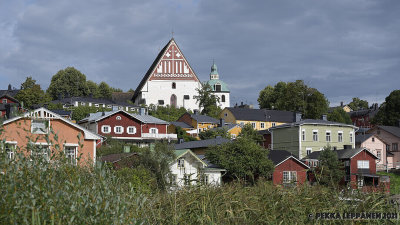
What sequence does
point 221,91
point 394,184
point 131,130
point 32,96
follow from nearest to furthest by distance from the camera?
point 394,184 → point 131,130 → point 32,96 → point 221,91

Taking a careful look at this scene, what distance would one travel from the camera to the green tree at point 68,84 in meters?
103

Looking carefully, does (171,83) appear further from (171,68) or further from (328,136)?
(328,136)

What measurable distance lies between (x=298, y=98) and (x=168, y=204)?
83.6 metres

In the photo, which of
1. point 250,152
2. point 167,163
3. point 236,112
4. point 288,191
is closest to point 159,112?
point 236,112

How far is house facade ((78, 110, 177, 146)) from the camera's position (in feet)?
232

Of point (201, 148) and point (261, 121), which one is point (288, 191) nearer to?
point (201, 148)

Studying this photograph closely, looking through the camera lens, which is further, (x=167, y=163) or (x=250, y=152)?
(x=250, y=152)

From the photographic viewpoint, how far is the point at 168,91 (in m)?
105

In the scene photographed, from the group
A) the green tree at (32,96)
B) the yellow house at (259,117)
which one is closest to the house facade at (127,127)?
the green tree at (32,96)

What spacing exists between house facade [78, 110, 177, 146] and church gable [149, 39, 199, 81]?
101ft

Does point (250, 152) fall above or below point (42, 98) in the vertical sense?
below

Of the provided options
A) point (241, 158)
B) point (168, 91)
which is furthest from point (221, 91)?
point (241, 158)

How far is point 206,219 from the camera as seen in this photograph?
10023mm

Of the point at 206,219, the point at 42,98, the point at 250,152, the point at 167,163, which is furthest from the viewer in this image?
the point at 42,98
